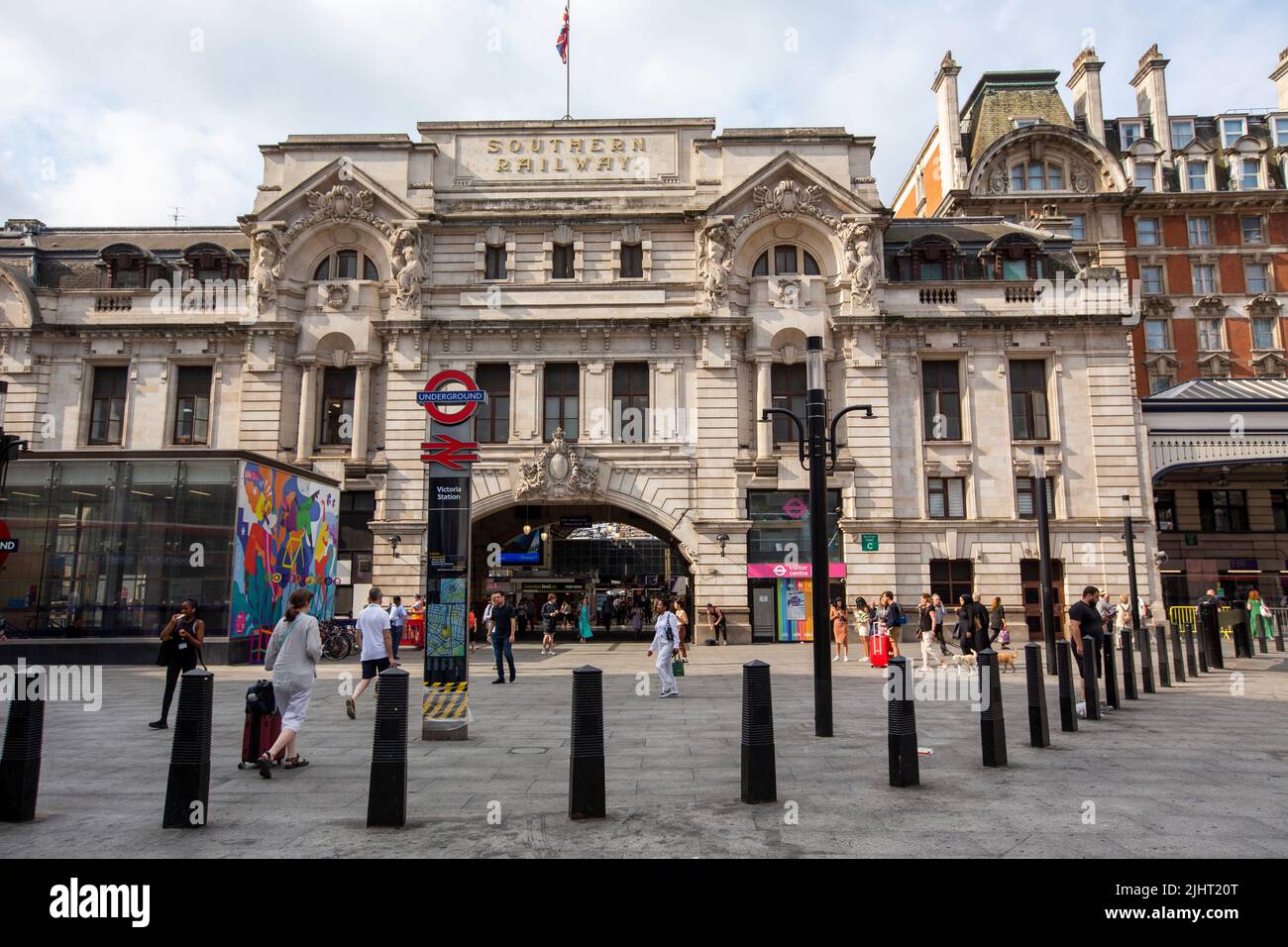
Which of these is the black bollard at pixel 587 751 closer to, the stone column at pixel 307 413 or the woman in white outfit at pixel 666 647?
the woman in white outfit at pixel 666 647

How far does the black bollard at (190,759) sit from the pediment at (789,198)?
2778cm

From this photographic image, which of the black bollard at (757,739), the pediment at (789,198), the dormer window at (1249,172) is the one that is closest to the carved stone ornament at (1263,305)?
the dormer window at (1249,172)

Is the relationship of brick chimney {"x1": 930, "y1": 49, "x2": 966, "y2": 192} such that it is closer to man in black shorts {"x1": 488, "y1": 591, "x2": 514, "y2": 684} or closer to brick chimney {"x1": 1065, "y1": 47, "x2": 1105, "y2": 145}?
brick chimney {"x1": 1065, "y1": 47, "x2": 1105, "y2": 145}

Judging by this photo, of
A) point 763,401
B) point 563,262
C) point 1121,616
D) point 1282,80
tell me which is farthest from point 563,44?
point 1282,80

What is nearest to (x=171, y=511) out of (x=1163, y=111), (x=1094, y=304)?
(x=1094, y=304)

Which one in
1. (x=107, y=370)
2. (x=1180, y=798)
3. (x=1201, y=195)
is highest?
(x=1201, y=195)

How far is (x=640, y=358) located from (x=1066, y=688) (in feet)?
73.6

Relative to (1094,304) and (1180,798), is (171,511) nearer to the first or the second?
(1180,798)

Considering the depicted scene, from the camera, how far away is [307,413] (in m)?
31.5

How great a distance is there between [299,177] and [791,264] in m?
19.2

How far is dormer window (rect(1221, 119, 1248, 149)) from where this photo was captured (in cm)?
4966

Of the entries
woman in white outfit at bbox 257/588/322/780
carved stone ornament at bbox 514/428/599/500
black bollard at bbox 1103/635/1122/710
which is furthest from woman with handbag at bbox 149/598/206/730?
carved stone ornament at bbox 514/428/599/500

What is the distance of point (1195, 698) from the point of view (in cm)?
1509
